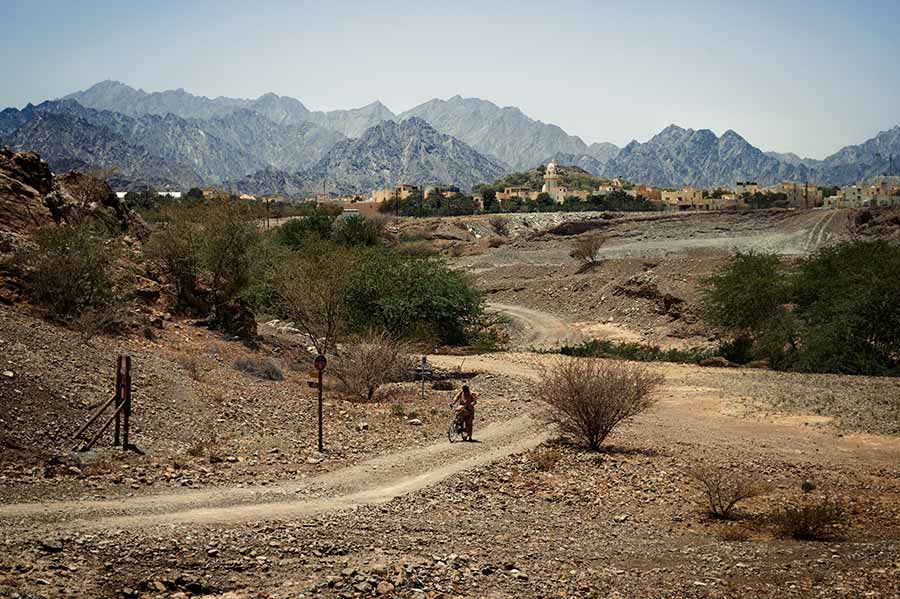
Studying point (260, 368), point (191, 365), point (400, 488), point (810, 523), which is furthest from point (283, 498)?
point (260, 368)

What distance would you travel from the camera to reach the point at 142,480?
1356 cm

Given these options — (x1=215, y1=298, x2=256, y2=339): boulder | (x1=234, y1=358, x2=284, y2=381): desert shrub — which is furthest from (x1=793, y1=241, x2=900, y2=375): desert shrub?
(x1=215, y1=298, x2=256, y2=339): boulder

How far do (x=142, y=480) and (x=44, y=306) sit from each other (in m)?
11.4

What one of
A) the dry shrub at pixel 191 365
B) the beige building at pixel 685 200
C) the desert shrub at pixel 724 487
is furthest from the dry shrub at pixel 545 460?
the beige building at pixel 685 200

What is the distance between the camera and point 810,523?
43.8 feet

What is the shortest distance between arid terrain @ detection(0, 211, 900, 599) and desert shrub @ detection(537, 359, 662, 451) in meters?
0.52

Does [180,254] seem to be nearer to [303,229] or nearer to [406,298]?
[406,298]

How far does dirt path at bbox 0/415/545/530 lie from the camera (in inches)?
460

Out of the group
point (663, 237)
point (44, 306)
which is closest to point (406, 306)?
point (44, 306)

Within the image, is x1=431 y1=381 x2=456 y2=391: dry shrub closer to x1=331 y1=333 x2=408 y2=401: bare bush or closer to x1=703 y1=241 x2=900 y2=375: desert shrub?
x1=331 y1=333 x2=408 y2=401: bare bush

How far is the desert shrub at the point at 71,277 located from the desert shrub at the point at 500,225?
90022mm

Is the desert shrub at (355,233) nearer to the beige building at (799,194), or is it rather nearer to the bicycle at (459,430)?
the bicycle at (459,430)

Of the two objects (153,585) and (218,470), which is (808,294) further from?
(153,585)

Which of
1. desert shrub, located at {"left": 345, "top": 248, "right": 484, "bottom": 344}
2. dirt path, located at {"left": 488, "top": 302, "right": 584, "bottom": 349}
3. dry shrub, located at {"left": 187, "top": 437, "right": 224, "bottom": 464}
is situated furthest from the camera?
dirt path, located at {"left": 488, "top": 302, "right": 584, "bottom": 349}
